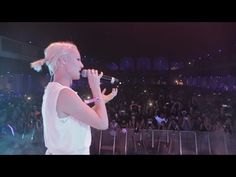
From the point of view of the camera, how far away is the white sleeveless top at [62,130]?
6.94 ft

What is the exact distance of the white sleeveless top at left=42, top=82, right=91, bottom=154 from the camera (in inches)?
83.3

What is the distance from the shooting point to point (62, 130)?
2139 mm

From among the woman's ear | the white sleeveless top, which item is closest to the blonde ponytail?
the woman's ear

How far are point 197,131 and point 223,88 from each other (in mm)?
445

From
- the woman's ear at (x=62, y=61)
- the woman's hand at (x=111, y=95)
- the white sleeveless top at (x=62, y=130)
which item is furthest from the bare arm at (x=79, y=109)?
the woman's hand at (x=111, y=95)

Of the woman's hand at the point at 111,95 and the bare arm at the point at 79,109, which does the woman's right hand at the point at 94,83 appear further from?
the woman's hand at the point at 111,95

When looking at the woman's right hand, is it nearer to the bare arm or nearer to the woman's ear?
the bare arm

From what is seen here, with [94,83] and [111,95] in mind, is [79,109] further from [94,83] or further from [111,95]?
[111,95]

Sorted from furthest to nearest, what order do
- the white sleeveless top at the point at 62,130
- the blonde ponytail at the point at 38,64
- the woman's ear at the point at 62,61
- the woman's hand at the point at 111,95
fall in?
the woman's hand at the point at 111,95 → the blonde ponytail at the point at 38,64 → the woman's ear at the point at 62,61 → the white sleeveless top at the point at 62,130

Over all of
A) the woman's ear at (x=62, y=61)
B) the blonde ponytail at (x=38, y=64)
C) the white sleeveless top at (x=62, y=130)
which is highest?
the blonde ponytail at (x=38, y=64)

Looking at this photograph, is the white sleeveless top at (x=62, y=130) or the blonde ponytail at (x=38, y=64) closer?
the white sleeveless top at (x=62, y=130)

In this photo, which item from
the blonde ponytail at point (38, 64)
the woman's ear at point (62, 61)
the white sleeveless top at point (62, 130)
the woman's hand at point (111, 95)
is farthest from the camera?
the woman's hand at point (111, 95)

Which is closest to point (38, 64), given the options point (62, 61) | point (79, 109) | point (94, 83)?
point (62, 61)

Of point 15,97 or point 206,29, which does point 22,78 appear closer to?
point 15,97
